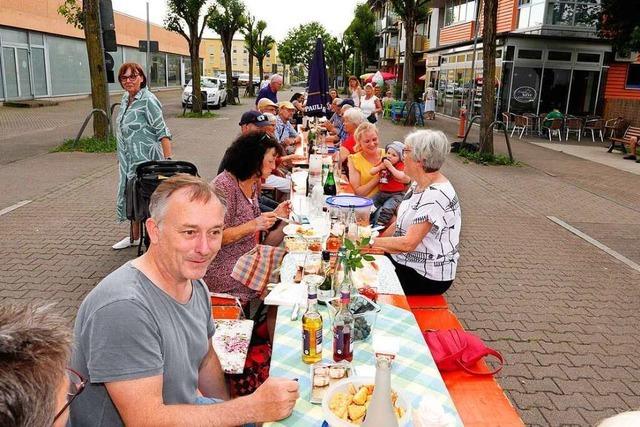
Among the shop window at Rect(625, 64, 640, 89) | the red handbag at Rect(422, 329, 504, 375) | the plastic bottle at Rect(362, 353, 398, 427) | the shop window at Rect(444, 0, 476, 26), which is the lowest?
the red handbag at Rect(422, 329, 504, 375)

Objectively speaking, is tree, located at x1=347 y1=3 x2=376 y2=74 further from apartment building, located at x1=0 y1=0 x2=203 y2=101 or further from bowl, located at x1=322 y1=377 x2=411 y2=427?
bowl, located at x1=322 y1=377 x2=411 y2=427

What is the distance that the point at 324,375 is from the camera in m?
2.08

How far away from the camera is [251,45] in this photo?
4169cm

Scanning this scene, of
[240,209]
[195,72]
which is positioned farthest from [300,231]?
[195,72]

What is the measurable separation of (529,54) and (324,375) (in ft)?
69.7

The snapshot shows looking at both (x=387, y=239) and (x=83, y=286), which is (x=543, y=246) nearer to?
(x=387, y=239)

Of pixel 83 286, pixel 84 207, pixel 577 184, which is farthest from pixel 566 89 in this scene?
pixel 83 286

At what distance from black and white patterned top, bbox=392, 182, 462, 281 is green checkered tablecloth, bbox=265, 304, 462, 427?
95 cm

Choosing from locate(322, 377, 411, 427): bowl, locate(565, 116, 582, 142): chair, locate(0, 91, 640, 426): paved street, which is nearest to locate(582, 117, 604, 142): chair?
locate(565, 116, 582, 142): chair

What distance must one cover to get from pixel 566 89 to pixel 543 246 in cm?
1658

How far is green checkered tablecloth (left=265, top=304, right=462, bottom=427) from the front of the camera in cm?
200

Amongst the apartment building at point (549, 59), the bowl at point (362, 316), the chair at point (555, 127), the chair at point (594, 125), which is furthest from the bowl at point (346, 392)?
the chair at point (594, 125)

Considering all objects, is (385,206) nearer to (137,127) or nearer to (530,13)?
(137,127)

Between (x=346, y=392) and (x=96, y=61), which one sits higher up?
(x=96, y=61)
